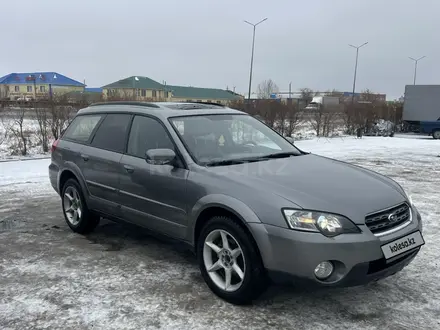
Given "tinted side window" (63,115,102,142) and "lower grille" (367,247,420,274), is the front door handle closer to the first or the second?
"tinted side window" (63,115,102,142)

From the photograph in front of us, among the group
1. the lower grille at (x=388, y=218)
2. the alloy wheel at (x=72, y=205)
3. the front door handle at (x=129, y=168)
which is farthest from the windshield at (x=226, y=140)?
the alloy wheel at (x=72, y=205)

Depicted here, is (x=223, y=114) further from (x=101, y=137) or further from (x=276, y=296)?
(x=276, y=296)

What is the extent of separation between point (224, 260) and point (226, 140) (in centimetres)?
134

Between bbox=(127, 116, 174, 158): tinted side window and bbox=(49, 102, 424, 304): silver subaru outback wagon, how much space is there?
1cm

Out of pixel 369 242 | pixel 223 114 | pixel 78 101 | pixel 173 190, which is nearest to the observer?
pixel 369 242

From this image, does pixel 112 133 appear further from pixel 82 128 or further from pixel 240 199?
pixel 240 199

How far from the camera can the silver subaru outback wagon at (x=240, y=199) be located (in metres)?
3.04

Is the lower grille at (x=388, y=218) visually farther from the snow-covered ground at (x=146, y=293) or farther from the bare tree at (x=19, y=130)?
the bare tree at (x=19, y=130)

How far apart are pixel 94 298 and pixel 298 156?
241 centimetres

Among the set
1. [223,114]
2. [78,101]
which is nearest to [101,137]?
[223,114]

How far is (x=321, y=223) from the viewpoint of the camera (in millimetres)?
3039

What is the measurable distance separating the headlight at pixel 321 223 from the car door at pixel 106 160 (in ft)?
7.48

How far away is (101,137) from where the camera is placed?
5.06 meters

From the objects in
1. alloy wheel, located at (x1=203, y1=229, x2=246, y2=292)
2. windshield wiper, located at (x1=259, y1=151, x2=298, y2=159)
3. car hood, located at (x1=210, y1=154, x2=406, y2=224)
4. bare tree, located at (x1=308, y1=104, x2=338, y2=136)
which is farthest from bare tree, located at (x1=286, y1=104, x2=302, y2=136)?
alloy wheel, located at (x1=203, y1=229, x2=246, y2=292)
